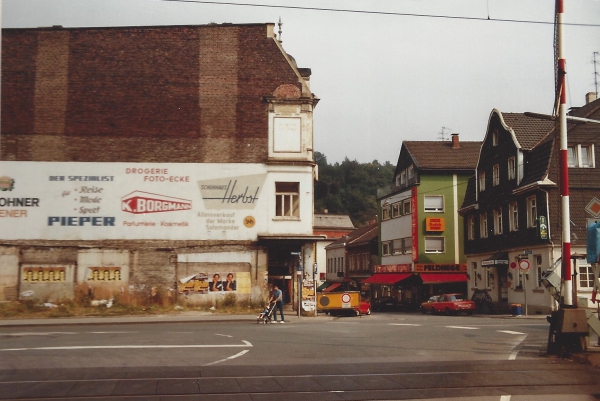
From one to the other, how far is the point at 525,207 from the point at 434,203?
1925cm

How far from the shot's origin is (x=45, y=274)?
36281mm

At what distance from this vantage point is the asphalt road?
10516 mm

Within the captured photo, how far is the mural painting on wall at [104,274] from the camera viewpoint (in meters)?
36.5

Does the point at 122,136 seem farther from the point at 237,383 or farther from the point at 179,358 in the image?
the point at 237,383

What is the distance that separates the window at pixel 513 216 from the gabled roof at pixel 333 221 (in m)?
58.1

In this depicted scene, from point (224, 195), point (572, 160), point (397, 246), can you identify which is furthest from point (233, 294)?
point (397, 246)

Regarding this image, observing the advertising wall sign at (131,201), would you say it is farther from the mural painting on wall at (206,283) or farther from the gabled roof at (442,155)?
the gabled roof at (442,155)

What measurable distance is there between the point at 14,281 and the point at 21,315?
7.22 ft

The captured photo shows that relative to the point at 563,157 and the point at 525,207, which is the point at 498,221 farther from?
the point at 563,157

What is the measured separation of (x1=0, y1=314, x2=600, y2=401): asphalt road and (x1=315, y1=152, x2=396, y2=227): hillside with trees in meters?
89.1

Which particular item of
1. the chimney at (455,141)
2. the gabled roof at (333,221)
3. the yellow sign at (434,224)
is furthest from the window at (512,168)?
the gabled roof at (333,221)

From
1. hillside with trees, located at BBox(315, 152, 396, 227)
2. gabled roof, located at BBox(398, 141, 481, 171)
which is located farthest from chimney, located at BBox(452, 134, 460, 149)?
hillside with trees, located at BBox(315, 152, 396, 227)

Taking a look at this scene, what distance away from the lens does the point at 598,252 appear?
1515 centimetres

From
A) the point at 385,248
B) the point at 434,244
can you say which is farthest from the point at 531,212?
the point at 385,248
